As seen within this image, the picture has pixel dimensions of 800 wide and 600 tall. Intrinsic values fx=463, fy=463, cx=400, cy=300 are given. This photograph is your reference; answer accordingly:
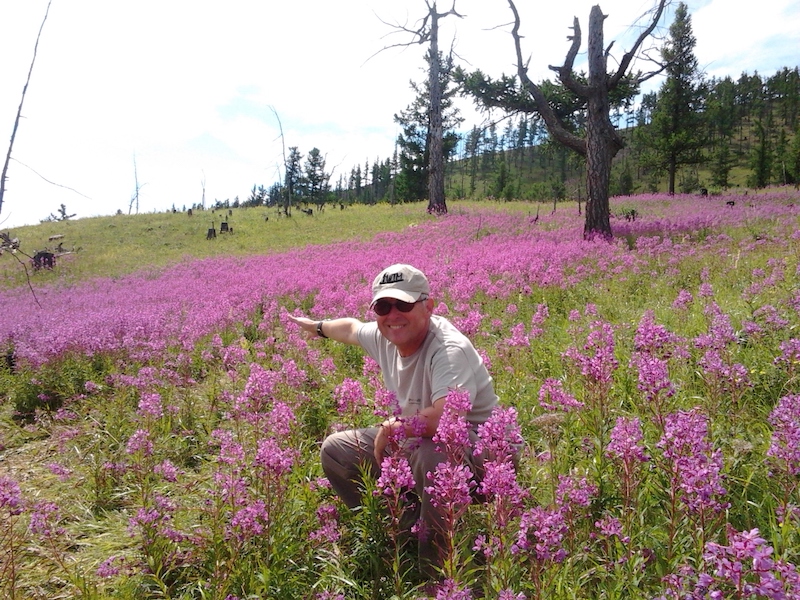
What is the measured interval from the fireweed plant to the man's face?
0.45 m

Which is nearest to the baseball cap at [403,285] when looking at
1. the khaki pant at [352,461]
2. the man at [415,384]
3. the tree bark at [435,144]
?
the man at [415,384]

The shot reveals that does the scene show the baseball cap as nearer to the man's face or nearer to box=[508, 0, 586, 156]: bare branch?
the man's face

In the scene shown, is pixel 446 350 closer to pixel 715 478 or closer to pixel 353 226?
pixel 715 478

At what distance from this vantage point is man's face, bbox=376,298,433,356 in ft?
10.6

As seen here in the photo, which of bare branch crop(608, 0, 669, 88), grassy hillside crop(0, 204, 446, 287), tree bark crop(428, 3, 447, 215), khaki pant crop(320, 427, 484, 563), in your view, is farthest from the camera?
tree bark crop(428, 3, 447, 215)

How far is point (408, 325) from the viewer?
3.23 metres

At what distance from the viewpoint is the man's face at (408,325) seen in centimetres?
322

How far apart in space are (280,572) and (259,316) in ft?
24.1

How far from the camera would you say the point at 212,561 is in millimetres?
2990

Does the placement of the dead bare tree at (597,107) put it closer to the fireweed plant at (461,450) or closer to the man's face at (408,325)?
the fireweed plant at (461,450)

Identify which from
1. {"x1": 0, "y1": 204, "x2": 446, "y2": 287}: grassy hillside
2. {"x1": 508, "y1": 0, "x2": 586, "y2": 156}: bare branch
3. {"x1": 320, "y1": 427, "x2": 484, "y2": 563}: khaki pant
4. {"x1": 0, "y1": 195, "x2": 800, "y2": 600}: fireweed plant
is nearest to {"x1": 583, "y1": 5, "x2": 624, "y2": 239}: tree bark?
{"x1": 508, "y1": 0, "x2": 586, "y2": 156}: bare branch

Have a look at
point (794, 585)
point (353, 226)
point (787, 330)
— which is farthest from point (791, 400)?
point (353, 226)

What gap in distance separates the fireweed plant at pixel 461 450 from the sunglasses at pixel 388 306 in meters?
0.54

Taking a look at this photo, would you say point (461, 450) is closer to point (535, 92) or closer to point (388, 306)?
point (388, 306)
